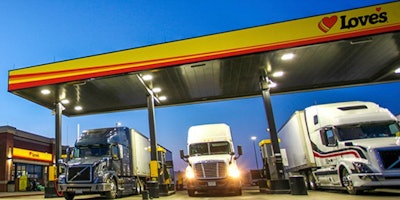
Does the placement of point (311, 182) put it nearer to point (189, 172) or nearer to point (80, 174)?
point (189, 172)

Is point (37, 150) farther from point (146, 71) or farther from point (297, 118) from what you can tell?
point (297, 118)

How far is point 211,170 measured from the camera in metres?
11.8

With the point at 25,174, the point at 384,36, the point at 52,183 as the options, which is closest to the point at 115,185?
the point at 52,183

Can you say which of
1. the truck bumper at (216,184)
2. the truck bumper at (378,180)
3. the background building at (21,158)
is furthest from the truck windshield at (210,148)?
the background building at (21,158)

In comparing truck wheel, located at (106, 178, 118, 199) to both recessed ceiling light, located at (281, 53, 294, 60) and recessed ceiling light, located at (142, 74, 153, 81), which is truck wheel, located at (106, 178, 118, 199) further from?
recessed ceiling light, located at (281, 53, 294, 60)

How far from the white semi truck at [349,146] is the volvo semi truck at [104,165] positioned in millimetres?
6948

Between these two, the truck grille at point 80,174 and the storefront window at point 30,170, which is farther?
the storefront window at point 30,170

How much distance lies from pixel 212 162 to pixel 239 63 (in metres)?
4.61

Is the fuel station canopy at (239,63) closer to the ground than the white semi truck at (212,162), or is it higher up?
higher up

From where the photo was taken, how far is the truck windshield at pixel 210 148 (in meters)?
13.0

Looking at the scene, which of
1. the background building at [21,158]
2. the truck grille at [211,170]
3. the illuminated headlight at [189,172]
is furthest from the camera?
the background building at [21,158]

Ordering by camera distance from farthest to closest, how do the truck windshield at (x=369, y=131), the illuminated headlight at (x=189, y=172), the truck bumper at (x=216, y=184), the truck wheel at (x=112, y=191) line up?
the truck wheel at (x=112, y=191) < the illuminated headlight at (x=189, y=172) < the truck bumper at (x=216, y=184) < the truck windshield at (x=369, y=131)

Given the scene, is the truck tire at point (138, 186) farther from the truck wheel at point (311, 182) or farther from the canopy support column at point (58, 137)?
the truck wheel at point (311, 182)

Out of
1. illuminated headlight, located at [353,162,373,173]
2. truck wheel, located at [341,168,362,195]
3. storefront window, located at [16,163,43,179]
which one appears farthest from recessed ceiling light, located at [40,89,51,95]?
storefront window, located at [16,163,43,179]
